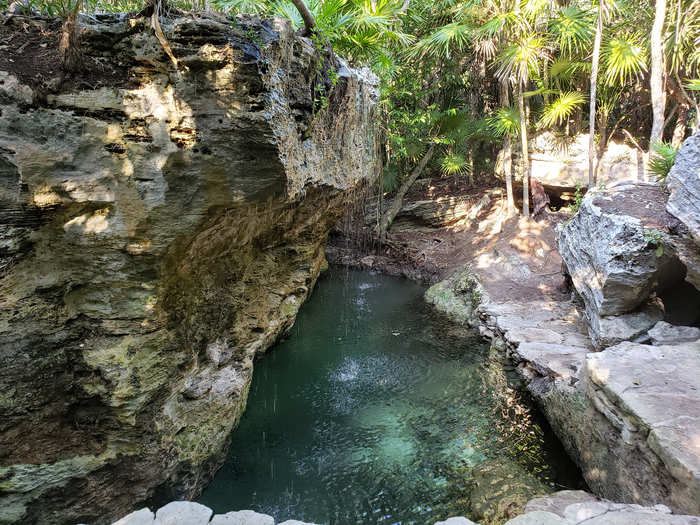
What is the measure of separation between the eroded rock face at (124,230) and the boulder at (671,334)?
16.5 feet

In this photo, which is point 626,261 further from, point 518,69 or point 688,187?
point 518,69

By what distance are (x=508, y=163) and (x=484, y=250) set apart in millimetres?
Answer: 2857

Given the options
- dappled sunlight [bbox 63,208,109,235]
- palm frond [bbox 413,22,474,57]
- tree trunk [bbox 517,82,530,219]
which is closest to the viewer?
dappled sunlight [bbox 63,208,109,235]

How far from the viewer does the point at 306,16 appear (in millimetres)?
3688

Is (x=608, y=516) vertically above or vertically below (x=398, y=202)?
below

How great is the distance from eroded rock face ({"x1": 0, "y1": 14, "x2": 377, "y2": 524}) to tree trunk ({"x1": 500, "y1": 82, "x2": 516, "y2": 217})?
30.2 ft

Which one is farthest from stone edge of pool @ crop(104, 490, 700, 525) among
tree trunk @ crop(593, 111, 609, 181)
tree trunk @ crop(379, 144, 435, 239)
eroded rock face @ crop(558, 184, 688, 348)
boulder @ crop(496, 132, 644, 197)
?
tree trunk @ crop(379, 144, 435, 239)

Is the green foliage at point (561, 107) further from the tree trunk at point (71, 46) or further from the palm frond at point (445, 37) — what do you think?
the tree trunk at point (71, 46)

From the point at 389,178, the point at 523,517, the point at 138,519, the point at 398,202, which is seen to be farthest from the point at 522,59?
the point at 138,519

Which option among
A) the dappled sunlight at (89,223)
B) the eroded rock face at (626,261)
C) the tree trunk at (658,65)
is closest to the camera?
the dappled sunlight at (89,223)

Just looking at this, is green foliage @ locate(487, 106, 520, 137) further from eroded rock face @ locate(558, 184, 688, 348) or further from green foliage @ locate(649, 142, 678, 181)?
eroded rock face @ locate(558, 184, 688, 348)

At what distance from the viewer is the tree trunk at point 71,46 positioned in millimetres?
2588

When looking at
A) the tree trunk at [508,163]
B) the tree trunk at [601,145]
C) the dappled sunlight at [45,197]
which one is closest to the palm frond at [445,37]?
the tree trunk at [508,163]

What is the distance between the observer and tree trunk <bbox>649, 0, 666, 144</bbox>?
7477mm
